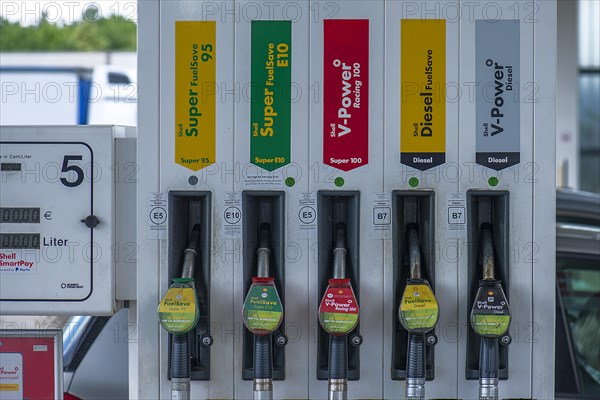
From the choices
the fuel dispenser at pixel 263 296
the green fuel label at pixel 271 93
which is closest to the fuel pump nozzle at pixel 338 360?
the fuel dispenser at pixel 263 296

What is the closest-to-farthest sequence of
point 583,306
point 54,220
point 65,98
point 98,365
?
1. point 54,220
2. point 98,365
3. point 583,306
4. point 65,98

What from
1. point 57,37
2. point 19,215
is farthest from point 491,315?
point 57,37

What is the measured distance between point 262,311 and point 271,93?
630mm

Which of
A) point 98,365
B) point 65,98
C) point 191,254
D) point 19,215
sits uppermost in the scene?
point 65,98

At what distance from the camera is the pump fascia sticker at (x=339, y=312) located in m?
2.50

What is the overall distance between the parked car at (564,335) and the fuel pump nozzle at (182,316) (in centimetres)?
84

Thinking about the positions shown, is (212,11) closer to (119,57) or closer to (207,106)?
(207,106)

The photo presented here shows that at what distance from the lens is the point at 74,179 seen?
275cm

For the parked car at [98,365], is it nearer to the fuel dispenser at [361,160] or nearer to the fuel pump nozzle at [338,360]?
the fuel dispenser at [361,160]

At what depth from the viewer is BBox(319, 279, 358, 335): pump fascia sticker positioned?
250 centimetres

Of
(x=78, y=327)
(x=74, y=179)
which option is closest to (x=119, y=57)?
(x=78, y=327)

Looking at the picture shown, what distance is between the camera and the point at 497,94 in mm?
2656

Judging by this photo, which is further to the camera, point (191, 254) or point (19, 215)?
point (19, 215)

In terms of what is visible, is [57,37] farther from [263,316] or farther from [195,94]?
[263,316]
